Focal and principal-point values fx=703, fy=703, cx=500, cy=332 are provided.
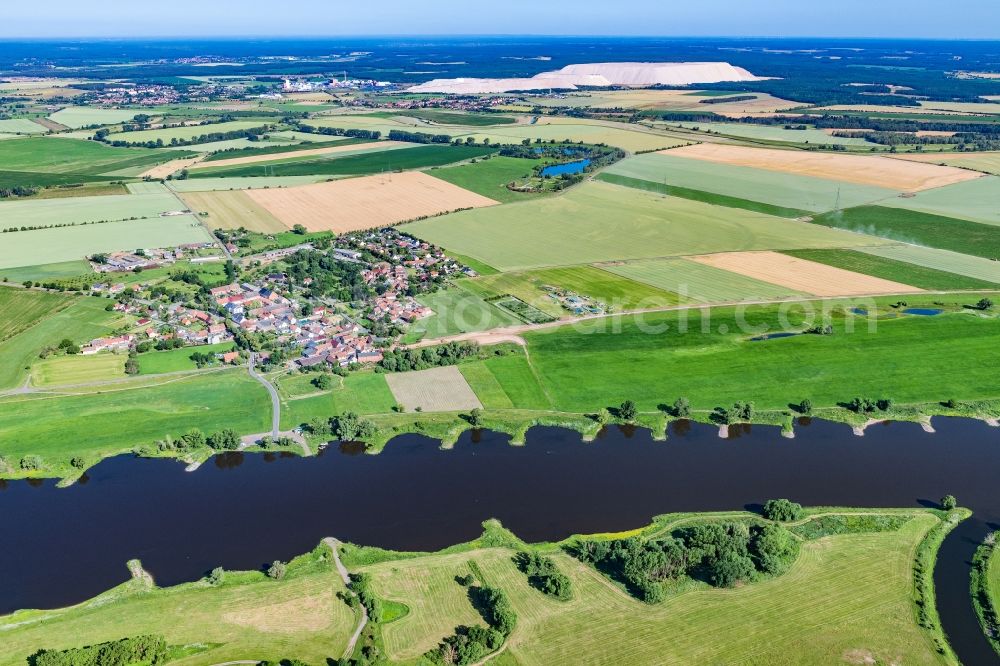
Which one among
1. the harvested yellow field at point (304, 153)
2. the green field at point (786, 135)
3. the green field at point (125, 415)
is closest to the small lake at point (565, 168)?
the harvested yellow field at point (304, 153)

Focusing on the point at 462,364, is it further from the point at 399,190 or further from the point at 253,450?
the point at 399,190

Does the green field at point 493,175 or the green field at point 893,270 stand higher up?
the green field at point 493,175

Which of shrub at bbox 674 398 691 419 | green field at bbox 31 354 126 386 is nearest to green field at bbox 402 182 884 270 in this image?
shrub at bbox 674 398 691 419

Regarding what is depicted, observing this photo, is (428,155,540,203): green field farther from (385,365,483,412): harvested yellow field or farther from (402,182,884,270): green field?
(385,365,483,412): harvested yellow field

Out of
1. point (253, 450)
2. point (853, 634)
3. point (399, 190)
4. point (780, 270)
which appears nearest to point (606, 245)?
point (780, 270)

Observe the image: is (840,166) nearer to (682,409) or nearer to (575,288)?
(575,288)

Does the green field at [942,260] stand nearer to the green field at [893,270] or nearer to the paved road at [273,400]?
the green field at [893,270]

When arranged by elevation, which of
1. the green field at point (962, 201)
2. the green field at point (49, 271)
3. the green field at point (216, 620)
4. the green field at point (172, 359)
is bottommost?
the green field at point (216, 620)
